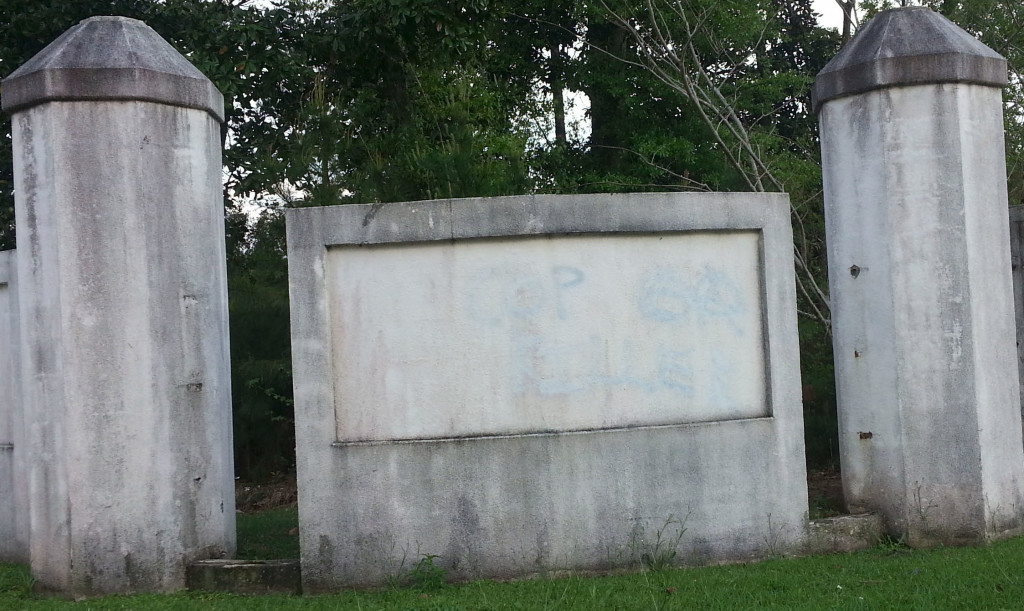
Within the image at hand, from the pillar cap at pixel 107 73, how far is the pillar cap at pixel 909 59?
14.2 ft

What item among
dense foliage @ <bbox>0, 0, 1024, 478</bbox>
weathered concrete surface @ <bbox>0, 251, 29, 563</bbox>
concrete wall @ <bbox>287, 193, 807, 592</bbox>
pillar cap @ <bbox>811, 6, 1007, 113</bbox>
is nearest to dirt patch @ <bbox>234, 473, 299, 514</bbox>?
dense foliage @ <bbox>0, 0, 1024, 478</bbox>

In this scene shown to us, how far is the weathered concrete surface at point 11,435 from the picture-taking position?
702cm

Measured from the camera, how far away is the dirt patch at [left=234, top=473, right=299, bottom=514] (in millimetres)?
10453

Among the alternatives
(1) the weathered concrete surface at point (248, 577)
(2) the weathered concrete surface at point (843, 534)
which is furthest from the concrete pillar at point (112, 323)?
(2) the weathered concrete surface at point (843, 534)

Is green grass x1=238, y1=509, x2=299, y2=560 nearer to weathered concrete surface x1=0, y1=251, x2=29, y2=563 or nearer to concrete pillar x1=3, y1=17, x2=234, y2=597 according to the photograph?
concrete pillar x1=3, y1=17, x2=234, y2=597

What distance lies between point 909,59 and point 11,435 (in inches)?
272

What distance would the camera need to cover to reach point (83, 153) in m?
5.92

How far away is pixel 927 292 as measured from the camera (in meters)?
6.46

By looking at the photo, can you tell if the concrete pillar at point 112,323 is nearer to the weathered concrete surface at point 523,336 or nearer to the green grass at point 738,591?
the green grass at point 738,591

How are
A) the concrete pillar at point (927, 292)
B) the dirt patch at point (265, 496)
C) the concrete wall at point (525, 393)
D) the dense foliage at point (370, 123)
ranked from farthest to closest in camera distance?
the dirt patch at point (265, 496)
the dense foliage at point (370, 123)
the concrete pillar at point (927, 292)
the concrete wall at point (525, 393)

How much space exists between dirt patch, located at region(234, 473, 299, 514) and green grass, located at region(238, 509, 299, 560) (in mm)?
650

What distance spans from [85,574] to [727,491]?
3946 millimetres

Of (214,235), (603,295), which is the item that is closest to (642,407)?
(603,295)

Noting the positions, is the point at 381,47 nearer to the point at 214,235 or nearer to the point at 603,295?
the point at 214,235
